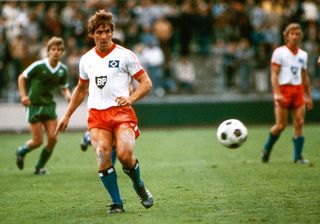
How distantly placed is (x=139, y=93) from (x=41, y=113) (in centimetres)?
519

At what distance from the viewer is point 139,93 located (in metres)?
8.45

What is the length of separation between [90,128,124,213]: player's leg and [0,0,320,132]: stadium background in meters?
13.8

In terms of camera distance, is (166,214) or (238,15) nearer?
(166,214)

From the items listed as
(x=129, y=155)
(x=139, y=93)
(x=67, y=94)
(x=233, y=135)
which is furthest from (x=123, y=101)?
(x=67, y=94)

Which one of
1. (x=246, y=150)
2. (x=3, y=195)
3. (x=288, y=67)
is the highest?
(x=288, y=67)

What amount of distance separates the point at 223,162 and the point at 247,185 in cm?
368

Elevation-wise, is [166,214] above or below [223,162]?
above

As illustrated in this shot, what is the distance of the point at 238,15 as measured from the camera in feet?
75.0

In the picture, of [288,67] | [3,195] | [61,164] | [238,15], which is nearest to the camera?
[3,195]

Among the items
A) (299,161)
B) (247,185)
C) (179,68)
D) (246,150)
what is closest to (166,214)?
(247,185)

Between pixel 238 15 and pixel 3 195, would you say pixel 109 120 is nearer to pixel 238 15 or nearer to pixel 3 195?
pixel 3 195

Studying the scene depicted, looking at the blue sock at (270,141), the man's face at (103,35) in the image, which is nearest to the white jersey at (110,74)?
the man's face at (103,35)

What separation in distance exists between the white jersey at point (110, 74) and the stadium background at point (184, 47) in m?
13.7

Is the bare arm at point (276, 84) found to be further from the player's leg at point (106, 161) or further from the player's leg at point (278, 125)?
the player's leg at point (106, 161)
